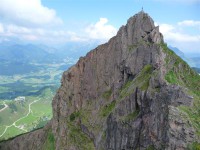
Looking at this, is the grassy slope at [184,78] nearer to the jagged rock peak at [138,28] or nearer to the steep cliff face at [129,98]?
the steep cliff face at [129,98]

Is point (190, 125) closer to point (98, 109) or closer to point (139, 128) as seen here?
point (139, 128)

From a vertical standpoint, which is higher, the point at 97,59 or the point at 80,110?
the point at 97,59

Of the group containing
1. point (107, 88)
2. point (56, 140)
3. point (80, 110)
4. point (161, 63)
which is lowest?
point (56, 140)

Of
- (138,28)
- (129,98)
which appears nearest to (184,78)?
(129,98)

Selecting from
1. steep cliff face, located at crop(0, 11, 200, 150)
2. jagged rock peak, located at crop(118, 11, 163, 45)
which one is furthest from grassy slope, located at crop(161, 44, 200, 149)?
jagged rock peak, located at crop(118, 11, 163, 45)

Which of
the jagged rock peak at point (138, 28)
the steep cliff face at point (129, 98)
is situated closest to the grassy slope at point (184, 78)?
the steep cliff face at point (129, 98)

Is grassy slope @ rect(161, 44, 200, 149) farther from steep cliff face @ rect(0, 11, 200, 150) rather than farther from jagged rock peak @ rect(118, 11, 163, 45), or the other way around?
jagged rock peak @ rect(118, 11, 163, 45)

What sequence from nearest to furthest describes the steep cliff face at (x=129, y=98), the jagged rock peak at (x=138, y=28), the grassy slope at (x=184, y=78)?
the grassy slope at (x=184, y=78) < the steep cliff face at (x=129, y=98) < the jagged rock peak at (x=138, y=28)

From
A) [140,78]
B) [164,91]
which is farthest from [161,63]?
[164,91]
